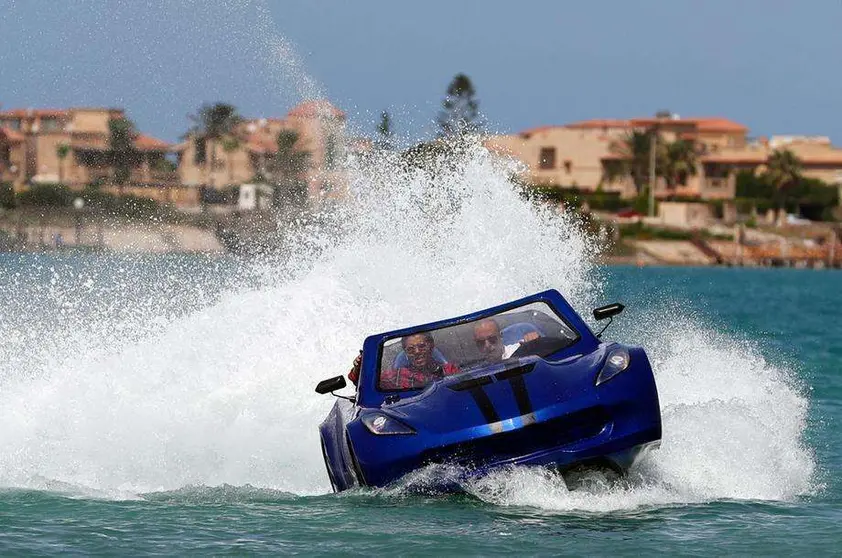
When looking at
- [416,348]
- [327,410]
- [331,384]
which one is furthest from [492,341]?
[327,410]

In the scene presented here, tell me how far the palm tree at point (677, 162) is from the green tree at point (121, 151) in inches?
3792

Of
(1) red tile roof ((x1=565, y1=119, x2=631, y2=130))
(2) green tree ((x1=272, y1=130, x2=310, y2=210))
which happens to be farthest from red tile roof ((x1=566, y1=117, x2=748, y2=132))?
(2) green tree ((x1=272, y1=130, x2=310, y2=210))

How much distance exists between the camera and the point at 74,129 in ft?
192

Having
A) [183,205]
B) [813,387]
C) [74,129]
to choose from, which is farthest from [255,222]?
[813,387]

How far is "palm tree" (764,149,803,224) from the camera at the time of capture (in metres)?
149

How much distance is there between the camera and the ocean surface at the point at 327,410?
10.5 m

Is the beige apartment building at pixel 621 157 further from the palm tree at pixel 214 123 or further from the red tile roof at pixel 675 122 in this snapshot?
the palm tree at pixel 214 123

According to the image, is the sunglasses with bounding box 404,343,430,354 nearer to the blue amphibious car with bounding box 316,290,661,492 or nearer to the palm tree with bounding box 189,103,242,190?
the blue amphibious car with bounding box 316,290,661,492

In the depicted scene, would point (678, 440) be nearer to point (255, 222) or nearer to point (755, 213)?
point (255, 222)

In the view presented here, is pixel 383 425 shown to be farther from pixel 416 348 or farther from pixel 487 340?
pixel 487 340

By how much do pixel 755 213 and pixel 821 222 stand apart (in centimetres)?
715

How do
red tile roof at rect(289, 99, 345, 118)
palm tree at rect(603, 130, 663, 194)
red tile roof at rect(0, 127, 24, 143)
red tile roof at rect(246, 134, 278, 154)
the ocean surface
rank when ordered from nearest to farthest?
the ocean surface < red tile roof at rect(289, 99, 345, 118) < red tile roof at rect(0, 127, 24, 143) < red tile roof at rect(246, 134, 278, 154) < palm tree at rect(603, 130, 663, 194)

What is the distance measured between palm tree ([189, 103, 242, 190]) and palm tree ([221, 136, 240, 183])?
0.40 metres

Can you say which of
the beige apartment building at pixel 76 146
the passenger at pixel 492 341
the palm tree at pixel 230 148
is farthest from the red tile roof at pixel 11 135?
the passenger at pixel 492 341
